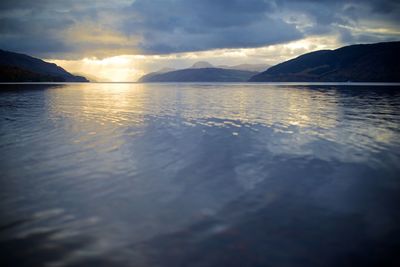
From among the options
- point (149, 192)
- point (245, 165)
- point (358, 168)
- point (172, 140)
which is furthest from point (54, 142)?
point (358, 168)

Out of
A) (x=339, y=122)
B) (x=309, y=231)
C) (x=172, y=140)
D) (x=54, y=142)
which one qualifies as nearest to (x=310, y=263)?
(x=309, y=231)

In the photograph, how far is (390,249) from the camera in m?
6.78

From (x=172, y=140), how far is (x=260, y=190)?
1036 cm

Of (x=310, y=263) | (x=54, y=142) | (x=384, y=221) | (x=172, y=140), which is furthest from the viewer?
(x=172, y=140)

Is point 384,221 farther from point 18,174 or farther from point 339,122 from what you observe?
point 339,122

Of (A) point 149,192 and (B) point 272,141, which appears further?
(B) point 272,141

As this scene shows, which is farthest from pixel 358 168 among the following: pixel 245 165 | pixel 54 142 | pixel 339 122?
pixel 54 142

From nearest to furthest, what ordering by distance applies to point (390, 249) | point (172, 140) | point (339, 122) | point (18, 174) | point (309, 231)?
point (390, 249) < point (309, 231) < point (18, 174) < point (172, 140) < point (339, 122)

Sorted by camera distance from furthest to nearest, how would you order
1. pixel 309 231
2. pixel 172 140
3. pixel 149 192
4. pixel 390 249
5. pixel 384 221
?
pixel 172 140
pixel 149 192
pixel 384 221
pixel 309 231
pixel 390 249

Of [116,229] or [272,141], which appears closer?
[116,229]

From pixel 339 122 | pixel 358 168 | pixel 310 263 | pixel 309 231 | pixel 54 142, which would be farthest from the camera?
A: pixel 339 122

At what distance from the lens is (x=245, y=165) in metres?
14.1

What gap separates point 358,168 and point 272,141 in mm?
6579

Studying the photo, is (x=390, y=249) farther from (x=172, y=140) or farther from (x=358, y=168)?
(x=172, y=140)
